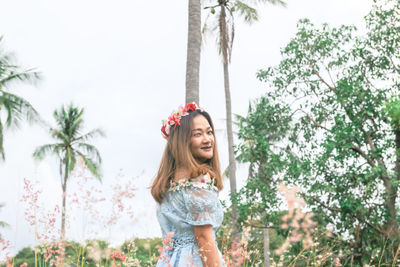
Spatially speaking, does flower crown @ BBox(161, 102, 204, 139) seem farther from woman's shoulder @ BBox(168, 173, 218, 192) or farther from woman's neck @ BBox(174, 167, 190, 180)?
woman's shoulder @ BBox(168, 173, 218, 192)

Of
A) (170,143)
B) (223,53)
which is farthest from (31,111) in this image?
(170,143)

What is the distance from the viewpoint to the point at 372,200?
771cm

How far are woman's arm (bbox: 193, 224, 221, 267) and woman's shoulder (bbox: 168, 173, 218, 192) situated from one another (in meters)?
0.24

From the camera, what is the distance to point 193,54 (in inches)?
249

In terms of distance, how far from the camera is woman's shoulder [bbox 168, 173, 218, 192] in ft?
8.25

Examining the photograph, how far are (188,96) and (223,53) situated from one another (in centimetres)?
989

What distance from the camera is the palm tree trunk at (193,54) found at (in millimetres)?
5929

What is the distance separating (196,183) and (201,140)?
14.9 inches

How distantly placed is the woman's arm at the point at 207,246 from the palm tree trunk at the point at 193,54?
3.52 m

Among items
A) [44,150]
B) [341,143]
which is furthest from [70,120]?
[341,143]

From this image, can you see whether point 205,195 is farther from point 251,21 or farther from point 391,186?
point 251,21

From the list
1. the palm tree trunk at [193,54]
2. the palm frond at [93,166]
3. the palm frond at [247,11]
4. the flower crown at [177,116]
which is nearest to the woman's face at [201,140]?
the flower crown at [177,116]

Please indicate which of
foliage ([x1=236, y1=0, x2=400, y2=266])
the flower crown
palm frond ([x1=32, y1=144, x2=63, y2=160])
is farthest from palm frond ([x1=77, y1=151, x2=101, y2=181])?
the flower crown

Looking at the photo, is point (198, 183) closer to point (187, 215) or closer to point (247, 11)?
point (187, 215)
